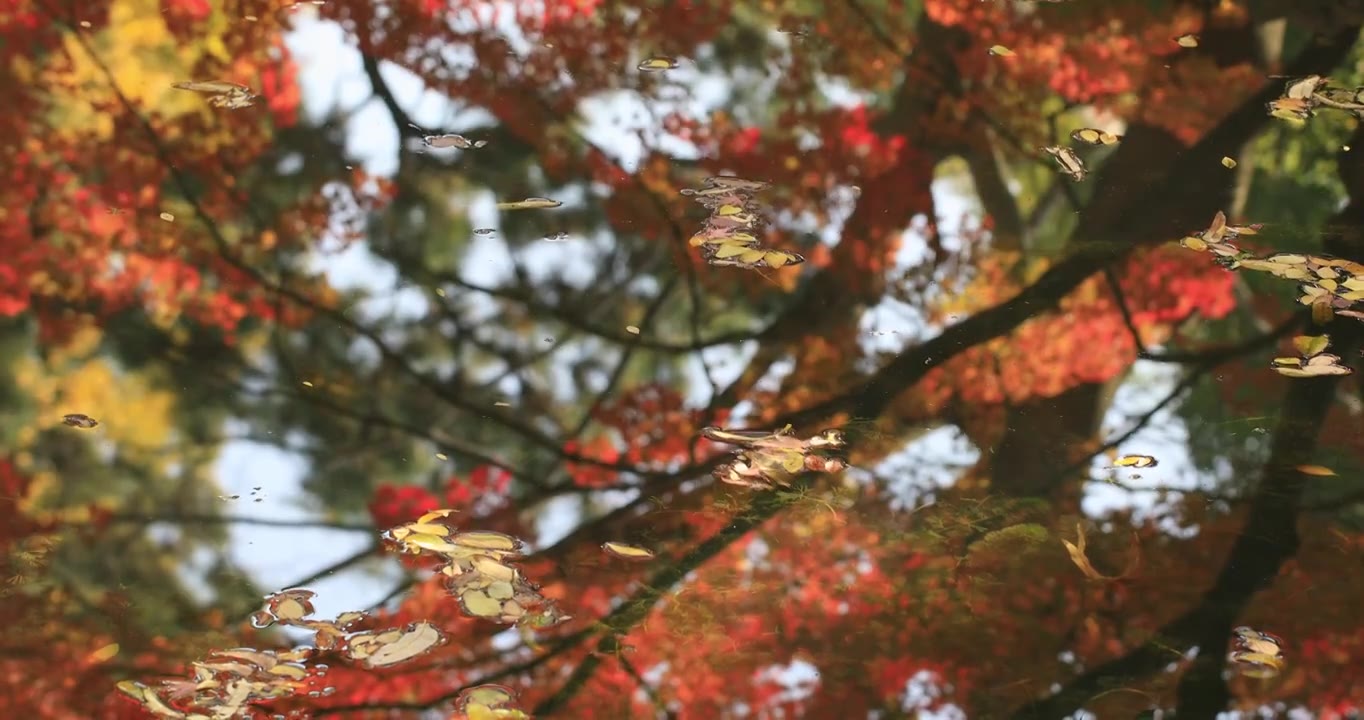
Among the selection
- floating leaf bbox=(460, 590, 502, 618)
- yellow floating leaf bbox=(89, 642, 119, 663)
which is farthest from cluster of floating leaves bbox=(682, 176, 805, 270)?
yellow floating leaf bbox=(89, 642, 119, 663)

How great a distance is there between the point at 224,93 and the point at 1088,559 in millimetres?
1300

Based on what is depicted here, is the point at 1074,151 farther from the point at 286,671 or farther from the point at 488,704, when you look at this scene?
the point at 286,671

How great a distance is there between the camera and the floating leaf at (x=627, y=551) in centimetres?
110

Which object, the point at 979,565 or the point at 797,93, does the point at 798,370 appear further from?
the point at 797,93

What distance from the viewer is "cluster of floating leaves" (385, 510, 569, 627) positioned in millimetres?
1067

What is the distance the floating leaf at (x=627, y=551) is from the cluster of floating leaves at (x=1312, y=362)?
76cm

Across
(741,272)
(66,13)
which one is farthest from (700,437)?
(66,13)

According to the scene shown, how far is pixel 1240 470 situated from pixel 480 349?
88cm

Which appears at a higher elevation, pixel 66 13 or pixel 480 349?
pixel 66 13

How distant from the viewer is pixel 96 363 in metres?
1.24

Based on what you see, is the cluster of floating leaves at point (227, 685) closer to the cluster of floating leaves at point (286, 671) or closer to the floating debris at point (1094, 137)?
the cluster of floating leaves at point (286, 671)

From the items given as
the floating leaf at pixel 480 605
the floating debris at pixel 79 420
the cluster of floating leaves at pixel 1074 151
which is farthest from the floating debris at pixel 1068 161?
the floating debris at pixel 79 420

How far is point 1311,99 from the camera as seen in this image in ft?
4.78

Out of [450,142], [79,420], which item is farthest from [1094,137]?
[79,420]
